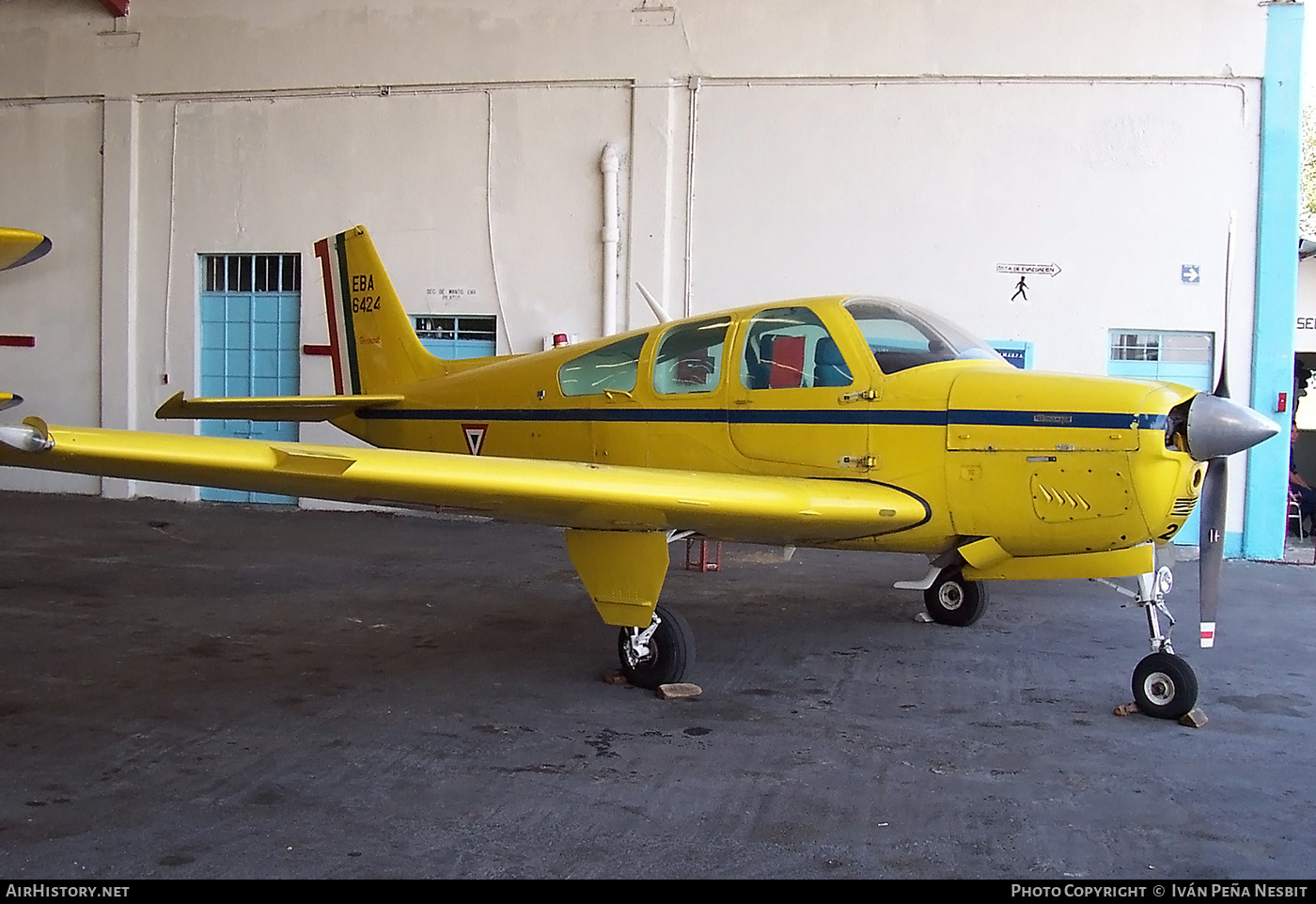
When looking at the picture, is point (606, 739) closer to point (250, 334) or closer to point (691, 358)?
point (691, 358)

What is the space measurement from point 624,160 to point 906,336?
6562 mm

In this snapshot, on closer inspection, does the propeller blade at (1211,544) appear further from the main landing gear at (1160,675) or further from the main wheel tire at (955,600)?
the main wheel tire at (955,600)

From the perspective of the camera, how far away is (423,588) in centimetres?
729

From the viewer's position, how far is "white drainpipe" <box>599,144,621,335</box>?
10.8m

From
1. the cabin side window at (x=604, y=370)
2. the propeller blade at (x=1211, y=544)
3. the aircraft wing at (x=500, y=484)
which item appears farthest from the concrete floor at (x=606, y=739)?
the cabin side window at (x=604, y=370)

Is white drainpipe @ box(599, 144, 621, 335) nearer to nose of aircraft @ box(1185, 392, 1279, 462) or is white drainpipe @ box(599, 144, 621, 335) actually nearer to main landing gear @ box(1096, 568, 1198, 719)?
main landing gear @ box(1096, 568, 1198, 719)

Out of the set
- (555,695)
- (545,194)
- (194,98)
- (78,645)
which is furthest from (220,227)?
(555,695)

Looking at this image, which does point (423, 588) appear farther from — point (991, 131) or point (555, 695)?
point (991, 131)

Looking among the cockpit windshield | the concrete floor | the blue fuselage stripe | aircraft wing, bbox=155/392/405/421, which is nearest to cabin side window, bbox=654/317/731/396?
the blue fuselage stripe

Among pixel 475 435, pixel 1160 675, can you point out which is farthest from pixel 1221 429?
pixel 475 435

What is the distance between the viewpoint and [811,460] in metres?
4.98

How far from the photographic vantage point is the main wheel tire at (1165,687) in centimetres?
441

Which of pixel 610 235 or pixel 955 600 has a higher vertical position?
pixel 610 235

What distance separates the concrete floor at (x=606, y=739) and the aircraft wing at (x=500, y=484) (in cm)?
84
